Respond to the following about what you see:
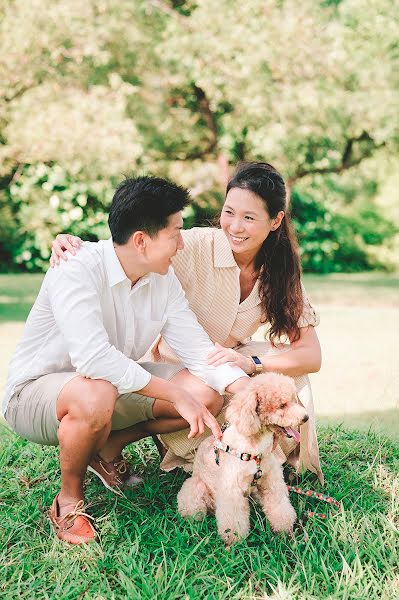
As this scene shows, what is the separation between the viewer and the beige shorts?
123 inches

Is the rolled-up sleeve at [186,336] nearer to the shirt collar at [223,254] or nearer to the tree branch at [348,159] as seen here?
the shirt collar at [223,254]

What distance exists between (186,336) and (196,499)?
2.45 feet

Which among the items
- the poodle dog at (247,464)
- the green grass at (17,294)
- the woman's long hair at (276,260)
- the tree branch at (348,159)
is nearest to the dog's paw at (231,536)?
the poodle dog at (247,464)

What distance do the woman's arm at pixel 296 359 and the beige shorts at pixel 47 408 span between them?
0.34 metres

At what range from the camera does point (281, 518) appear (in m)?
3.09

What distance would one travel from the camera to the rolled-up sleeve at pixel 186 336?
3439 mm

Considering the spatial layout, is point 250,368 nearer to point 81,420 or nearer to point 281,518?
point 281,518

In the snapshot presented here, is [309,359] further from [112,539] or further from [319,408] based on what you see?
[319,408]

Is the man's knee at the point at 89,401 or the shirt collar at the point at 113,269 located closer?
the man's knee at the point at 89,401

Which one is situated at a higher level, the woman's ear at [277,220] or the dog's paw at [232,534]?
the woman's ear at [277,220]

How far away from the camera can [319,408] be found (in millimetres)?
5477

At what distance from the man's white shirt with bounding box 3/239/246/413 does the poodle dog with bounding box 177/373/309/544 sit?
0.34 m

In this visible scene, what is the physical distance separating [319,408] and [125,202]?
114 inches

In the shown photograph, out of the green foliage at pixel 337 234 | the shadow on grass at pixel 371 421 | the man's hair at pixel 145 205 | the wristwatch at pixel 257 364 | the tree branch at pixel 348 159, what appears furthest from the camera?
the green foliage at pixel 337 234
